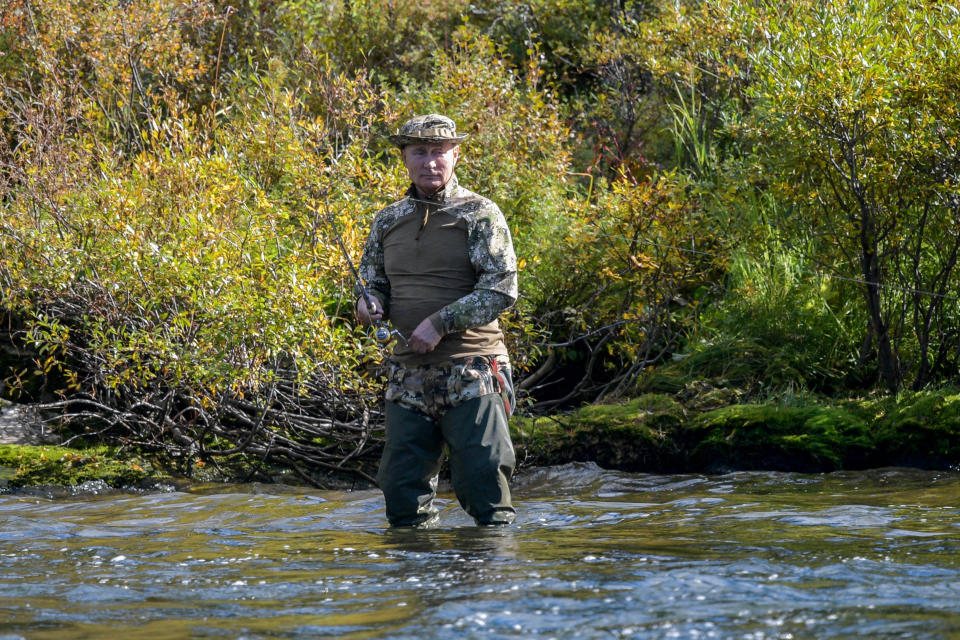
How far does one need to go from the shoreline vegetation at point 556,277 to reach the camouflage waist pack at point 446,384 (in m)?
1.92

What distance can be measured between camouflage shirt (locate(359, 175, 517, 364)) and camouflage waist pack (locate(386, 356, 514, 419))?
4.8 inches

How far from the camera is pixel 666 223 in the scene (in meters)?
8.04

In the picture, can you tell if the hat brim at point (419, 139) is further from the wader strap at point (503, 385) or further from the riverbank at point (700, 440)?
the riverbank at point (700, 440)

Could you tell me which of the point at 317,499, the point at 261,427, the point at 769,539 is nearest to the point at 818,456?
the point at 769,539

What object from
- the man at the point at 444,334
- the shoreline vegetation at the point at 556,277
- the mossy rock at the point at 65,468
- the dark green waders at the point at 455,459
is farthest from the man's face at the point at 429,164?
the mossy rock at the point at 65,468

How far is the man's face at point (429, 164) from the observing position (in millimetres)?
4973

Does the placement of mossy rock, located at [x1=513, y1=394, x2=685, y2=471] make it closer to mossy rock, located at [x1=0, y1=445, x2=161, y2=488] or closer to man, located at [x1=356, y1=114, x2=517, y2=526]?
mossy rock, located at [x1=0, y1=445, x2=161, y2=488]

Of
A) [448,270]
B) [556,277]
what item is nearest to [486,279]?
[448,270]

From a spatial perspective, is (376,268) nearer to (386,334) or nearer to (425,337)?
(386,334)

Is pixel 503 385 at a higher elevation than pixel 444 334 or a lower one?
lower

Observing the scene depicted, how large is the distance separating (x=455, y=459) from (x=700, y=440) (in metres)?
3.14

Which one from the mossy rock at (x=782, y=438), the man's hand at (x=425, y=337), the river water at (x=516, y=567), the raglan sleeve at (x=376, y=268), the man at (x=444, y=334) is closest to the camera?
the river water at (x=516, y=567)

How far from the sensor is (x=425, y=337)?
4770mm

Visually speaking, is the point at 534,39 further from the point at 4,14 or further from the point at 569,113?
the point at 4,14
